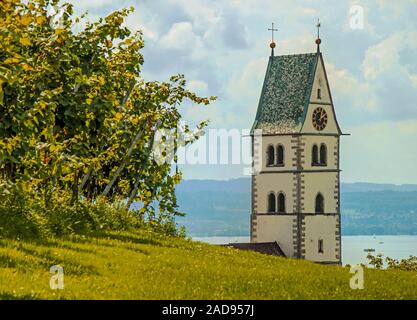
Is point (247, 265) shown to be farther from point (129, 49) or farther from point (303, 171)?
point (303, 171)

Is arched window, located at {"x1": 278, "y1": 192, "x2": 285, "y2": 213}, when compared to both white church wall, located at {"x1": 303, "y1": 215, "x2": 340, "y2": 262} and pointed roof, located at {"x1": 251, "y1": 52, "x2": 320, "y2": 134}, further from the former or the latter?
pointed roof, located at {"x1": 251, "y1": 52, "x2": 320, "y2": 134}

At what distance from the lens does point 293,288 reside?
1962 centimetres

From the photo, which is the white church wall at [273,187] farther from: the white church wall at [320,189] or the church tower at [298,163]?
the white church wall at [320,189]

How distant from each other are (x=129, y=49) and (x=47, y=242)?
604 inches

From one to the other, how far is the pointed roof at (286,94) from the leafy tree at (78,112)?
63863 mm

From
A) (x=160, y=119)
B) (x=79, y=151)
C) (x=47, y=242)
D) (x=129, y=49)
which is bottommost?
(x=47, y=242)

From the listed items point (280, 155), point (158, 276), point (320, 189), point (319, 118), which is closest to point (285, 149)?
point (280, 155)

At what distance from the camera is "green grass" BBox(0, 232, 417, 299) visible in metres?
18.0

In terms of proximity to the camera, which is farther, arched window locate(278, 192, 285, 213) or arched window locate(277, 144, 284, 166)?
arched window locate(277, 144, 284, 166)

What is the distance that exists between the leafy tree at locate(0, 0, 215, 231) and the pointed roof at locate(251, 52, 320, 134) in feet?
210
